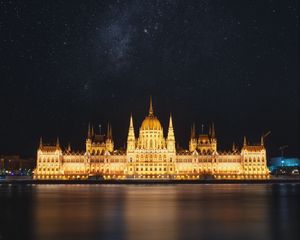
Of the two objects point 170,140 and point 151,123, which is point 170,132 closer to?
point 170,140

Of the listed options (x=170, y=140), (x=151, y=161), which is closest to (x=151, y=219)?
(x=151, y=161)

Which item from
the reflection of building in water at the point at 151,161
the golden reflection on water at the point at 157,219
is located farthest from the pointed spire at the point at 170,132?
the golden reflection on water at the point at 157,219

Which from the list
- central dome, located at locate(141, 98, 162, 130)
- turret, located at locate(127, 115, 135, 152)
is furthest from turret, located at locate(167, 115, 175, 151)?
turret, located at locate(127, 115, 135, 152)

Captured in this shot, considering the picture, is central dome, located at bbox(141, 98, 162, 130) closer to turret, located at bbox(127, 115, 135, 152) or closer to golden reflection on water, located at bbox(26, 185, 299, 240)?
turret, located at bbox(127, 115, 135, 152)

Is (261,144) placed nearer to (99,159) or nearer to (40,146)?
(99,159)

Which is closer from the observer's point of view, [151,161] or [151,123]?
[151,161]

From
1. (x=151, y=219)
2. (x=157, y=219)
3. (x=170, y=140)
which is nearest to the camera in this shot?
(x=151, y=219)

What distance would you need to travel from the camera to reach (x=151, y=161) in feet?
570

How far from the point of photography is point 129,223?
159 ft

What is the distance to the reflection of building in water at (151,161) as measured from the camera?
172 meters

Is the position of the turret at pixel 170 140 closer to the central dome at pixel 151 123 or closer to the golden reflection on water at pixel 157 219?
the central dome at pixel 151 123

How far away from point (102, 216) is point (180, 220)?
725cm

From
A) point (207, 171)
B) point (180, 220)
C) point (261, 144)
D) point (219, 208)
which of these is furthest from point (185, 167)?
point (180, 220)

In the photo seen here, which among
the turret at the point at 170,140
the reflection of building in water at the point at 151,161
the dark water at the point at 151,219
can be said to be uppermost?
the turret at the point at 170,140
